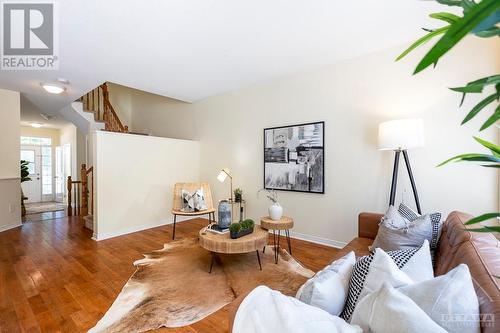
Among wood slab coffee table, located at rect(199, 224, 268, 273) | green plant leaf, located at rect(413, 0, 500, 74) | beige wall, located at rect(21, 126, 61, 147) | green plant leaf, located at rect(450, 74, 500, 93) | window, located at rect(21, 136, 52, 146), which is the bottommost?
wood slab coffee table, located at rect(199, 224, 268, 273)

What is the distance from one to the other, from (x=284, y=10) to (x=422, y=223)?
6.93ft

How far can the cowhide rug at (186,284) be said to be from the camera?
6.16 feet

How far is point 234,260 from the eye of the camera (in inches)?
115

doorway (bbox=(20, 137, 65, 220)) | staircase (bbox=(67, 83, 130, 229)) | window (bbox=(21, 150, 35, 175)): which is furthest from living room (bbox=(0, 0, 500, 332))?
window (bbox=(21, 150, 35, 175))

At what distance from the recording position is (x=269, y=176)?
13.1 feet

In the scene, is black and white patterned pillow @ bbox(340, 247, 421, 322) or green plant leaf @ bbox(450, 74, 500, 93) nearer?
green plant leaf @ bbox(450, 74, 500, 93)

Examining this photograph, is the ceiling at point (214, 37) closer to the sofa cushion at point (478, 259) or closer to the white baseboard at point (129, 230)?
the sofa cushion at point (478, 259)

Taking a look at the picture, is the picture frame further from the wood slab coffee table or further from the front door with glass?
the front door with glass

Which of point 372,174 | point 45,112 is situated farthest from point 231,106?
point 45,112

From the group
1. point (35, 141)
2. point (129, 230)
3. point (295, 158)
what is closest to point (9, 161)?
point (129, 230)

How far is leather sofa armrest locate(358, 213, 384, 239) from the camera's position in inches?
99.1

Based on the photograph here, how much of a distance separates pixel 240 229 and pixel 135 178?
2.56 m

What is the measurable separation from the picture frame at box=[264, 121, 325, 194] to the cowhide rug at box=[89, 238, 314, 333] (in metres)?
1.03

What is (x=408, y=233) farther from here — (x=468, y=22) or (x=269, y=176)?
(x=269, y=176)
